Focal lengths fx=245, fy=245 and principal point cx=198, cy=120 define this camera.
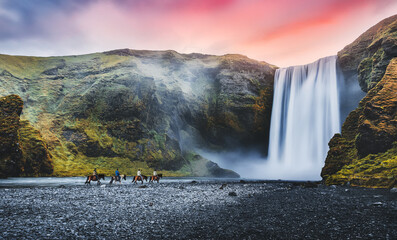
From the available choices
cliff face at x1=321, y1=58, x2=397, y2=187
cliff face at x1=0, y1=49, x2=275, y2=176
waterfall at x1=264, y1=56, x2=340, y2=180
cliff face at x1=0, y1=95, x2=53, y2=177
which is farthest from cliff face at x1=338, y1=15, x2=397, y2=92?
cliff face at x1=0, y1=95, x2=53, y2=177

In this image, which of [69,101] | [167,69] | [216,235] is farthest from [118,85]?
[216,235]

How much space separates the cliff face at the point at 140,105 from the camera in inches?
2532

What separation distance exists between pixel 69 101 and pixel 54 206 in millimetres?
66730

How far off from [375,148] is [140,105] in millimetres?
61141

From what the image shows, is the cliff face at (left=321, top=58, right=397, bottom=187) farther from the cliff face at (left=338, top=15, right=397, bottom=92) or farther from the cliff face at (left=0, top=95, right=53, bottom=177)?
the cliff face at (left=0, top=95, right=53, bottom=177)

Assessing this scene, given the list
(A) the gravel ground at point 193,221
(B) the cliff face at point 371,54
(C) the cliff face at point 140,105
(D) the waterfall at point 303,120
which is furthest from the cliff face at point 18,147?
(B) the cliff face at point 371,54

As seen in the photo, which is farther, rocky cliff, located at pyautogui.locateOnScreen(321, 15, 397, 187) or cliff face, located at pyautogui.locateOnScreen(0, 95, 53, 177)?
cliff face, located at pyautogui.locateOnScreen(0, 95, 53, 177)

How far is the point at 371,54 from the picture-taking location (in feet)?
163

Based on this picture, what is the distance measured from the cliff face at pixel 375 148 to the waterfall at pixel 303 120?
94.8 ft

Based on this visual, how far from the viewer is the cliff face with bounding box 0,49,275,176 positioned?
211ft

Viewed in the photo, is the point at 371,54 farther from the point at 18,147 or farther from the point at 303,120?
the point at 18,147

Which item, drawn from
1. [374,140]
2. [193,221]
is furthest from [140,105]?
[193,221]

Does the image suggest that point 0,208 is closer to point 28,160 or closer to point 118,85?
point 28,160

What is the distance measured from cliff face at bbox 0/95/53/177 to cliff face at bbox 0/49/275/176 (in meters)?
4.62
